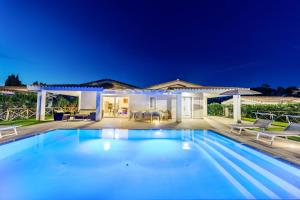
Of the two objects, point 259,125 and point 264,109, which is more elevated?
point 264,109

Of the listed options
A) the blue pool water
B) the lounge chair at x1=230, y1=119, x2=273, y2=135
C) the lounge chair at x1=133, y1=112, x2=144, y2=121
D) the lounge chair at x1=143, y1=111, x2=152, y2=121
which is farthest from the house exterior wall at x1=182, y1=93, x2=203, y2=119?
the blue pool water

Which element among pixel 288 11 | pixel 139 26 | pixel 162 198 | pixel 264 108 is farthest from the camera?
pixel 288 11

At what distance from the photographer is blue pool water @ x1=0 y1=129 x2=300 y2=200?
4238 mm

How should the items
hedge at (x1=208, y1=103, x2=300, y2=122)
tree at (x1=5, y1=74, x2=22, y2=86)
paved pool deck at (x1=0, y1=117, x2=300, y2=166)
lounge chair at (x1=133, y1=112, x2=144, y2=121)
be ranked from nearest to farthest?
paved pool deck at (x1=0, y1=117, x2=300, y2=166) < hedge at (x1=208, y1=103, x2=300, y2=122) < lounge chair at (x1=133, y1=112, x2=144, y2=121) < tree at (x1=5, y1=74, x2=22, y2=86)

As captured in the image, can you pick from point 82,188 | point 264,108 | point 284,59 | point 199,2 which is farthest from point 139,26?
point 284,59

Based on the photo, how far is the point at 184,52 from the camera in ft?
106

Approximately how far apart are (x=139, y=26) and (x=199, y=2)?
8.86 metres

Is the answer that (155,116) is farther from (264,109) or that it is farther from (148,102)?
(264,109)

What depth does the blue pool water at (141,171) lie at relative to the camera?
4.24m

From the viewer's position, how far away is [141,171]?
562 cm

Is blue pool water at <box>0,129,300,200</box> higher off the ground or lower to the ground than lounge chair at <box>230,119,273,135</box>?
lower

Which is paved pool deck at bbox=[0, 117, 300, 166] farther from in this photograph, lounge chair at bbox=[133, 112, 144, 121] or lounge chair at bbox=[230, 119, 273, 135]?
lounge chair at bbox=[133, 112, 144, 121]

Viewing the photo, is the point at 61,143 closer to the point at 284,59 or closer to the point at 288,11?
the point at 288,11

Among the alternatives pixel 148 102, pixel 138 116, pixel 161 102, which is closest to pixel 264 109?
pixel 161 102
